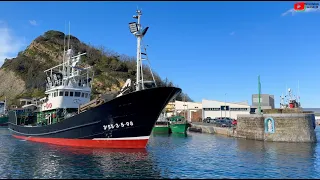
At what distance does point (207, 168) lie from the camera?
17.3 m

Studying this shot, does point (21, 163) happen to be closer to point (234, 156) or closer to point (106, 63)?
point (234, 156)

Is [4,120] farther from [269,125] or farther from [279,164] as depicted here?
[279,164]

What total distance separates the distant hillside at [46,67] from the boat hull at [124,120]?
65.9 metres

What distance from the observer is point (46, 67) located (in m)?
110

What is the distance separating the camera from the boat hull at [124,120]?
913 inches

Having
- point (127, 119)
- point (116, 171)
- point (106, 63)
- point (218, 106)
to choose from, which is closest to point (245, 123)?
point (127, 119)

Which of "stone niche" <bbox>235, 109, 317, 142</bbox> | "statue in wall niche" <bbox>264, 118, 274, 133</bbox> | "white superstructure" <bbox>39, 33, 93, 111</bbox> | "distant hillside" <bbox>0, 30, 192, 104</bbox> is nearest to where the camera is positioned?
"white superstructure" <bbox>39, 33, 93, 111</bbox>

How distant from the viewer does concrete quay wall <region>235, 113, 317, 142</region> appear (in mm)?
32844

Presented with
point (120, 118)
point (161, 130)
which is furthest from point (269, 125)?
point (161, 130)

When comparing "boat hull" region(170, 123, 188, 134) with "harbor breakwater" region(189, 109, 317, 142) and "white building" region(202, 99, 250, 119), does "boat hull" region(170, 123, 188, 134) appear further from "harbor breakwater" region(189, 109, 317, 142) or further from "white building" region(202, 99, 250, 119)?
"white building" region(202, 99, 250, 119)

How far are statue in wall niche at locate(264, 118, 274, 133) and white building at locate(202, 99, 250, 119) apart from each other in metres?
38.5

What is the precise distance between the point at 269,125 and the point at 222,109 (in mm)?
40063

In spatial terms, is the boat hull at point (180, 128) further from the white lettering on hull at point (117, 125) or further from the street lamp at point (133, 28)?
the street lamp at point (133, 28)

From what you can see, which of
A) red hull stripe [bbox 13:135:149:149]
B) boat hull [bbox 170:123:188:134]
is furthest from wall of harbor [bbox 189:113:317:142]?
red hull stripe [bbox 13:135:149:149]
